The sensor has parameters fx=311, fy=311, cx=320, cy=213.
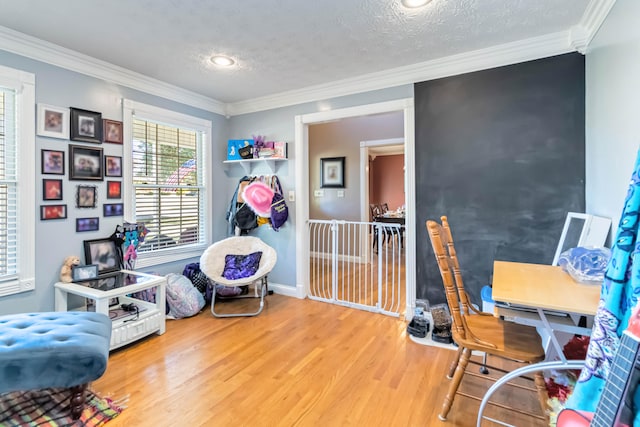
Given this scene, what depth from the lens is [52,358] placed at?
151 centimetres

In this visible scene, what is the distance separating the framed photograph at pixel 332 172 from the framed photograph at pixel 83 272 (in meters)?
3.93

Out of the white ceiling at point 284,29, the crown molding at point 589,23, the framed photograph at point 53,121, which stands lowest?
the framed photograph at point 53,121

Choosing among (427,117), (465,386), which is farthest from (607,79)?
(465,386)

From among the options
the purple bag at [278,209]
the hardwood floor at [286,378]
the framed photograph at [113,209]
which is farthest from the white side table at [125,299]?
the purple bag at [278,209]

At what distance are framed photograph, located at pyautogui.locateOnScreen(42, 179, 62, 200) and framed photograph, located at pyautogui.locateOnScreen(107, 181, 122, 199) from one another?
381mm

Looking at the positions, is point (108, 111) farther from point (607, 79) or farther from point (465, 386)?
point (607, 79)

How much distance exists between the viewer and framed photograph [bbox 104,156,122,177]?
9.53 ft

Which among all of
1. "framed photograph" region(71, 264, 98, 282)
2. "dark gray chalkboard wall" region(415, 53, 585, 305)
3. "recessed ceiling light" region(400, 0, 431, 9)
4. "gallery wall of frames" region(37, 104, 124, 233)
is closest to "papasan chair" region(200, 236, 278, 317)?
"framed photograph" region(71, 264, 98, 282)

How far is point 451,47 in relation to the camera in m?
2.53

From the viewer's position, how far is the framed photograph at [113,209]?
2.92 m

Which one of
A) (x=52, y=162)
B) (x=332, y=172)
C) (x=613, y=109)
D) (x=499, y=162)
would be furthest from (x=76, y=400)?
(x=332, y=172)

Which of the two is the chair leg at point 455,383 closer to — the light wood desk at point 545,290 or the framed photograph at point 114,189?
the light wood desk at point 545,290

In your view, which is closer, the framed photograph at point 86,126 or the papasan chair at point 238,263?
the framed photograph at point 86,126

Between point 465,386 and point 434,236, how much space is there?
1145 mm
